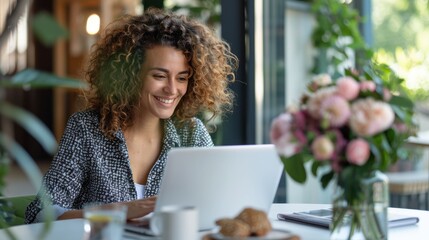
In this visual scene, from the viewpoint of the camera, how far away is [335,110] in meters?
1.37

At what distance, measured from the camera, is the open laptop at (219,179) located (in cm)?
165

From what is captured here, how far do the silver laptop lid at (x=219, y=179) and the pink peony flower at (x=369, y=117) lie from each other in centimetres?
40

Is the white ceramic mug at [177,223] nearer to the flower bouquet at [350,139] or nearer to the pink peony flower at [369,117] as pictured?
the flower bouquet at [350,139]

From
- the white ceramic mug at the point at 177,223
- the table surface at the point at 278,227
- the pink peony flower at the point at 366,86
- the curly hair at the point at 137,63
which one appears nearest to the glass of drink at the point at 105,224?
the white ceramic mug at the point at 177,223

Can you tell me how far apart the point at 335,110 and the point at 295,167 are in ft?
0.84

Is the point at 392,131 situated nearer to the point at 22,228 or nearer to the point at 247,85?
the point at 22,228

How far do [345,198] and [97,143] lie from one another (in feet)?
3.43

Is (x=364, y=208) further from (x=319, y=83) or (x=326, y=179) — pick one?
(x=319, y=83)

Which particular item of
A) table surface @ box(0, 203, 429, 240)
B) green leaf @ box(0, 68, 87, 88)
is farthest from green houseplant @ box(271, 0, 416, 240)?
green leaf @ box(0, 68, 87, 88)

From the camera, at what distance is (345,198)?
1.48 metres

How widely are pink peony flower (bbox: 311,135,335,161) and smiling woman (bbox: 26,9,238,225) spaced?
0.94 meters

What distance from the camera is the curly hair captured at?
8.04 ft

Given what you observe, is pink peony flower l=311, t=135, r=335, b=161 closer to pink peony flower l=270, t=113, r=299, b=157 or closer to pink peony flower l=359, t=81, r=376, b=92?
pink peony flower l=270, t=113, r=299, b=157

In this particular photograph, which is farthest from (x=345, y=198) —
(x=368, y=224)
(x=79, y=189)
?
(x=79, y=189)
